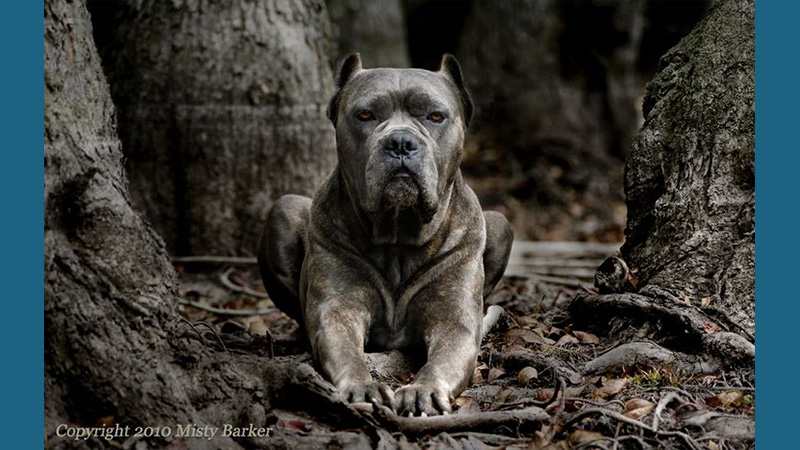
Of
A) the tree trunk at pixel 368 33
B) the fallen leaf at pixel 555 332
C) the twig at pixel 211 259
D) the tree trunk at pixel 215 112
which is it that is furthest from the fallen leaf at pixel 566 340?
Result: the tree trunk at pixel 368 33

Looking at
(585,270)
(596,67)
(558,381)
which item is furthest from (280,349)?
(596,67)

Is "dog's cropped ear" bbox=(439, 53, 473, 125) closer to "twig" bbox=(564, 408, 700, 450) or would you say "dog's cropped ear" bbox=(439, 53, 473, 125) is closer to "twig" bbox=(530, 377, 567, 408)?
"twig" bbox=(530, 377, 567, 408)

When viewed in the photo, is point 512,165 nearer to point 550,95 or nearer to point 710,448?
point 550,95

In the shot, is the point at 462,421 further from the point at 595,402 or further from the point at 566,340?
the point at 566,340

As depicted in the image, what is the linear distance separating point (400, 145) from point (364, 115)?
0.44 m

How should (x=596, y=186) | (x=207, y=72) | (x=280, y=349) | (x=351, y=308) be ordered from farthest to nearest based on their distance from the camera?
(x=596, y=186)
(x=207, y=72)
(x=280, y=349)
(x=351, y=308)

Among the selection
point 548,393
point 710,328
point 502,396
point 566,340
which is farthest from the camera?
point 566,340

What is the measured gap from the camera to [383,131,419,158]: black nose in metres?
4.92

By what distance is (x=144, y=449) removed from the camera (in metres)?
3.98

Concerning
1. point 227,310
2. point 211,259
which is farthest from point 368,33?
point 227,310

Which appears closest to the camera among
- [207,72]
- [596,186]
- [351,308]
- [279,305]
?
[351,308]

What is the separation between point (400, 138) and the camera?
492cm

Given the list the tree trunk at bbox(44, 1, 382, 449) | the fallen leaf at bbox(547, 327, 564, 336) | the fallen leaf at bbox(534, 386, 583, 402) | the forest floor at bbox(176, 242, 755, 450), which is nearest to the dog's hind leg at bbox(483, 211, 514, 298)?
the forest floor at bbox(176, 242, 755, 450)

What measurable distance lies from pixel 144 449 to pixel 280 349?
1.95m
